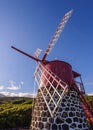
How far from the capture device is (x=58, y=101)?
14.0 metres

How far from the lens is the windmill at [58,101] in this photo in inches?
565

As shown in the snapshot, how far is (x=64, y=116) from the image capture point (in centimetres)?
1451

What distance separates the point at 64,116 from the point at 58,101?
1.26 m

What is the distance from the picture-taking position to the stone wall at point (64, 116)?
14.3 metres

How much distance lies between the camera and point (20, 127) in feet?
78.9

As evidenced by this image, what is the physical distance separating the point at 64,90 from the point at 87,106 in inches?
115

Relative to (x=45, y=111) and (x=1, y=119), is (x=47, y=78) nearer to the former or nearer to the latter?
(x=45, y=111)

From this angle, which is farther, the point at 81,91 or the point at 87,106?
the point at 81,91

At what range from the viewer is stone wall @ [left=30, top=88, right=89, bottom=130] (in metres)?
14.3

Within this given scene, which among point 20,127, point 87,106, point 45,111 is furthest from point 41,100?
point 20,127

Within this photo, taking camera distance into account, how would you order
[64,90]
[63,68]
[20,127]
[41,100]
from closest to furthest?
[64,90] < [41,100] < [63,68] < [20,127]

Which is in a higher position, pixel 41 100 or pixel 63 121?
pixel 41 100

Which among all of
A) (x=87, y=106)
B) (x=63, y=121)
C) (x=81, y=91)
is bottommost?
(x=63, y=121)

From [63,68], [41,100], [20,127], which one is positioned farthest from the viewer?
[20,127]
